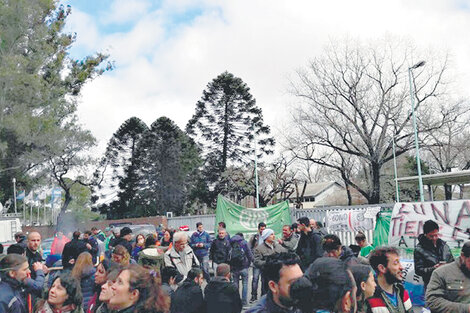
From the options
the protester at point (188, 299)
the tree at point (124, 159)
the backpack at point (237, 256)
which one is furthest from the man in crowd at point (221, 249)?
the tree at point (124, 159)

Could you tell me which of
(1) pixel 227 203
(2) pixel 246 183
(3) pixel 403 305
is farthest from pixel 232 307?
(2) pixel 246 183

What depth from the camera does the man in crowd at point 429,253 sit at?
5793 mm

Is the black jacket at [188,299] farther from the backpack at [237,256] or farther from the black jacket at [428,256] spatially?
the backpack at [237,256]

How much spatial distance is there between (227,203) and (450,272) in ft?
48.9

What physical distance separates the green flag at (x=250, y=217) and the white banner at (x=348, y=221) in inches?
112

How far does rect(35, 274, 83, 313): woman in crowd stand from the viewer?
407 cm

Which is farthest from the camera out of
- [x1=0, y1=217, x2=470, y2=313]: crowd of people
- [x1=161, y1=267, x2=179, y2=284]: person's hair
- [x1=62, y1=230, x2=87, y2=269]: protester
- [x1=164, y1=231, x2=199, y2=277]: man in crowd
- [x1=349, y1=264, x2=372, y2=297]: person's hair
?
[x1=62, y1=230, x2=87, y2=269]: protester

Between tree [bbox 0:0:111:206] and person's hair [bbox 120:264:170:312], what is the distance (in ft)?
88.0

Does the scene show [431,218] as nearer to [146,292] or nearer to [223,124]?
[146,292]

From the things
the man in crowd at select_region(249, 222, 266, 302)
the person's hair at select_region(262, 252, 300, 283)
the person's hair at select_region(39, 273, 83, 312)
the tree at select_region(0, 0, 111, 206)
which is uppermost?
the tree at select_region(0, 0, 111, 206)

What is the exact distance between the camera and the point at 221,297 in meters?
5.64

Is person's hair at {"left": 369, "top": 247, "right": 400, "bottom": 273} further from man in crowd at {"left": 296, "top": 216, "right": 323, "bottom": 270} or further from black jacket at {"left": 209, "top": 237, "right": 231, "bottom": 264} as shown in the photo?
black jacket at {"left": 209, "top": 237, "right": 231, "bottom": 264}

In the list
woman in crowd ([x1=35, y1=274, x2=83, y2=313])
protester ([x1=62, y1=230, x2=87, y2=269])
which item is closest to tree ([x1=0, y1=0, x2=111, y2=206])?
protester ([x1=62, y1=230, x2=87, y2=269])

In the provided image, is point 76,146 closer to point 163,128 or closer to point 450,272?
point 163,128
